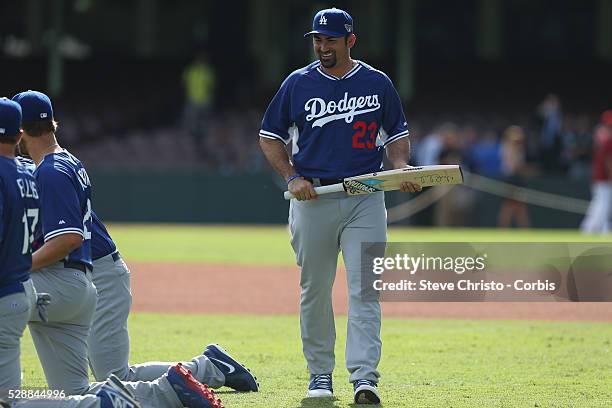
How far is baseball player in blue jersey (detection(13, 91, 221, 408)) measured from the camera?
6.86 metres

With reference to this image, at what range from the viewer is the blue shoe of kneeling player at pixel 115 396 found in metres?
6.45

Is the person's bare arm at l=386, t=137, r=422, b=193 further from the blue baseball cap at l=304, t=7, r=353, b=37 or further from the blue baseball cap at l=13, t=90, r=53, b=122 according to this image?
the blue baseball cap at l=13, t=90, r=53, b=122

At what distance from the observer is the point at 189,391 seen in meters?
7.18

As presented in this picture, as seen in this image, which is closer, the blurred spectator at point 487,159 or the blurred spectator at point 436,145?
the blurred spectator at point 436,145

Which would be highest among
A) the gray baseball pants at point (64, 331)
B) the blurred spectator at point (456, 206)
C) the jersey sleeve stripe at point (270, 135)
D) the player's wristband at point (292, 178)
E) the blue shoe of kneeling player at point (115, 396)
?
the jersey sleeve stripe at point (270, 135)

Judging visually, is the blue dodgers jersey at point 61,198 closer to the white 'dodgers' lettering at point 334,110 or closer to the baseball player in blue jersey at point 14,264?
the baseball player in blue jersey at point 14,264

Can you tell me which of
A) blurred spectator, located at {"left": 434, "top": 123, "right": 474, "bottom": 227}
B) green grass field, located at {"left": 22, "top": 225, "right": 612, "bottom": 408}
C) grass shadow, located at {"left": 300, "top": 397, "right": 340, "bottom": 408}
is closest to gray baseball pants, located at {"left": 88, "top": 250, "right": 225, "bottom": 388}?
green grass field, located at {"left": 22, "top": 225, "right": 612, "bottom": 408}

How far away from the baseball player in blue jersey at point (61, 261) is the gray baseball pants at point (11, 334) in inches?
18.1

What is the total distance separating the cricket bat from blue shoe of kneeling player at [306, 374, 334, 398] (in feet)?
4.04

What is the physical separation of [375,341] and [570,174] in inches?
819

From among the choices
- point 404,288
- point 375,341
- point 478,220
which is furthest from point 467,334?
point 478,220

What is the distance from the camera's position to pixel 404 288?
13328mm

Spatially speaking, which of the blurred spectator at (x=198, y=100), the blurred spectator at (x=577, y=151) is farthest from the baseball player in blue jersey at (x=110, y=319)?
the blurred spectator at (x=198, y=100)

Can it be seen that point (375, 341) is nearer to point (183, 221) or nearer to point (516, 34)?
point (183, 221)
